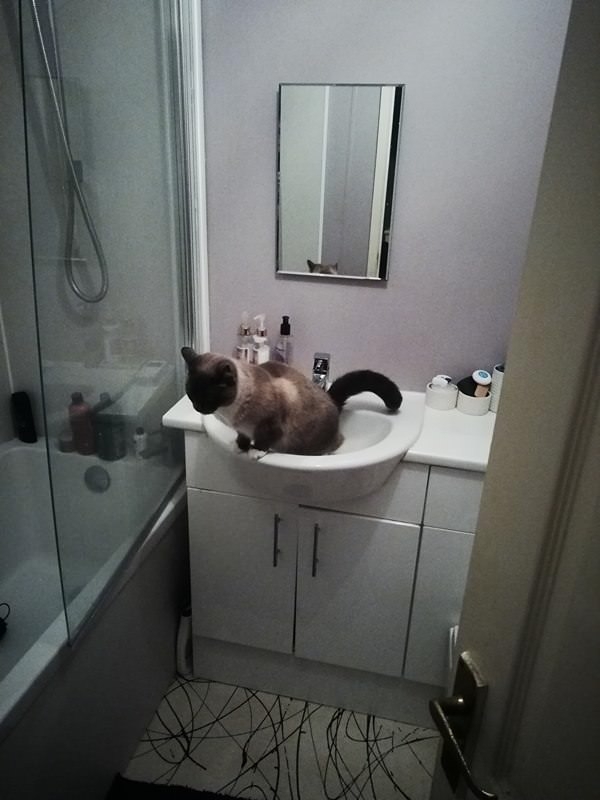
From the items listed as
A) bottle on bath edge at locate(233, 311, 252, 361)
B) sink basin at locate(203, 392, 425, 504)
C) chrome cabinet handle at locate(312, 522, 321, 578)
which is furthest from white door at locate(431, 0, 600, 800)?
bottle on bath edge at locate(233, 311, 252, 361)

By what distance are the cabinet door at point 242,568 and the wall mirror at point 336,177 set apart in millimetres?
707

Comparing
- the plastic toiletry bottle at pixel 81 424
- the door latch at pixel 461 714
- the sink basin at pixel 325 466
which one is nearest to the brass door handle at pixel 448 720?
the door latch at pixel 461 714

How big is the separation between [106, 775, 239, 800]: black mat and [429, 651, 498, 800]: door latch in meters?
1.02

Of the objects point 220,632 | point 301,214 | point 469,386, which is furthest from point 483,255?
point 220,632

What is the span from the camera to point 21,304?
4.92ft

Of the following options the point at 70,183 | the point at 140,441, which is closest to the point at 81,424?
the point at 140,441

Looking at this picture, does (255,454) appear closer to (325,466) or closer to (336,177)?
(325,466)

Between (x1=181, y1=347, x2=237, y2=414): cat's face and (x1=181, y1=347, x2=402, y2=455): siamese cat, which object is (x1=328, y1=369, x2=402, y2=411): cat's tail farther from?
(x1=181, y1=347, x2=237, y2=414): cat's face

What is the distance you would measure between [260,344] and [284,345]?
3.0 inches

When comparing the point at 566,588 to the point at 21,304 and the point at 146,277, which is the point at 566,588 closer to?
the point at 146,277

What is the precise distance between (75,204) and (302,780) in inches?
60.7

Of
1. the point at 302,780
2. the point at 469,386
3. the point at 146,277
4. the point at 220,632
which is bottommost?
the point at 302,780

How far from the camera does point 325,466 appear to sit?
1.09 meters

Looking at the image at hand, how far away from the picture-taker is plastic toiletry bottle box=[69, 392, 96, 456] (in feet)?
3.63
